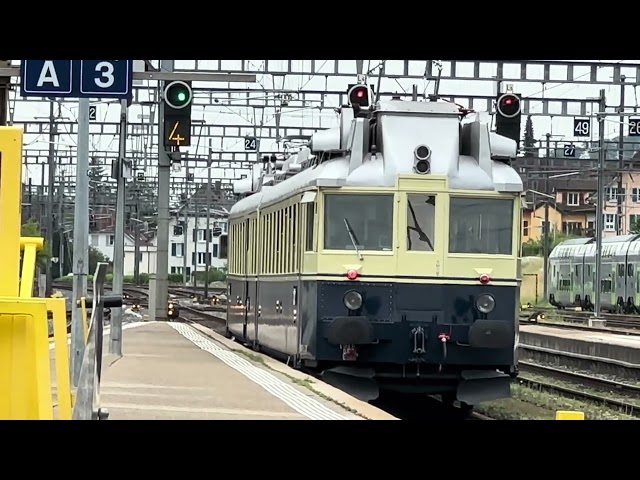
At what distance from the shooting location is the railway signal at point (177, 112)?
52.4ft

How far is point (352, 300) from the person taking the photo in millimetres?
12531

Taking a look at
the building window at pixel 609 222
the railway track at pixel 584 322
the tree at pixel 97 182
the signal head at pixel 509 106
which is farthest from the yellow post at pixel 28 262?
the building window at pixel 609 222

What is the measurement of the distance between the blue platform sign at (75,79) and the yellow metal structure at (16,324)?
6.68 metres

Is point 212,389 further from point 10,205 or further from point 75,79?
point 10,205

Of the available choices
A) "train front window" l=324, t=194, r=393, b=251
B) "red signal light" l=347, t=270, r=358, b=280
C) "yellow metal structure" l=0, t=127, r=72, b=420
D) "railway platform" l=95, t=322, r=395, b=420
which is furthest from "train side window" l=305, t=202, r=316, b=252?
"yellow metal structure" l=0, t=127, r=72, b=420

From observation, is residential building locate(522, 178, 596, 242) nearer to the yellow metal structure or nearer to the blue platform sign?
the blue platform sign

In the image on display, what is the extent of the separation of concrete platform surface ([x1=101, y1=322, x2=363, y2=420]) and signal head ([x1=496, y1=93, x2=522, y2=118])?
4.65 metres

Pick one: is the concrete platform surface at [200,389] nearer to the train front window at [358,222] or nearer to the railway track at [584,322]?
the train front window at [358,222]

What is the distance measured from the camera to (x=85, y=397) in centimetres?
473

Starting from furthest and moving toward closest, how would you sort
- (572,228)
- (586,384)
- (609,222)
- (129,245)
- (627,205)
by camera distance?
(609,222), (572,228), (627,205), (129,245), (586,384)

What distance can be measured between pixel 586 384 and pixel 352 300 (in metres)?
7.91

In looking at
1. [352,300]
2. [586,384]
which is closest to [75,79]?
[352,300]

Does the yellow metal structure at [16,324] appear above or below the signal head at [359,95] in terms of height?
below

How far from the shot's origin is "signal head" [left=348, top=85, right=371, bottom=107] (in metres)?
13.7
